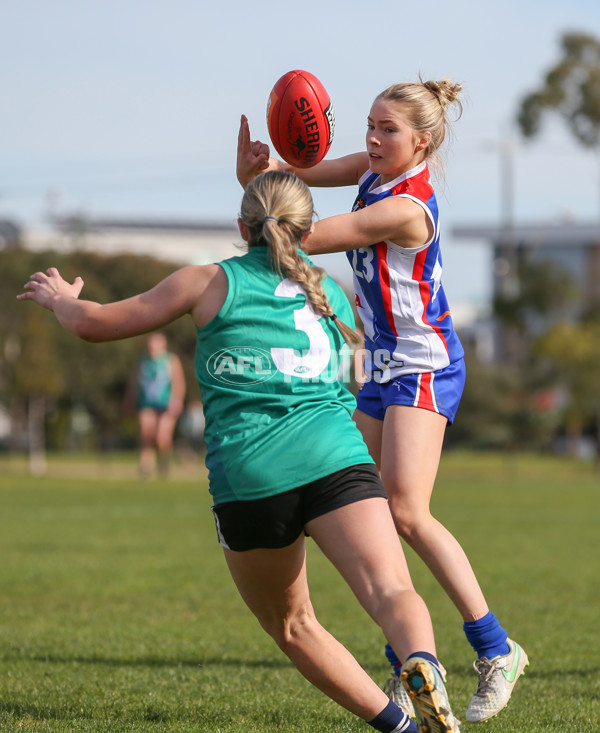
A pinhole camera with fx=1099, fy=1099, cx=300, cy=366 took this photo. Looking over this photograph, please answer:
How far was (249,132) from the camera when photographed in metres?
4.39

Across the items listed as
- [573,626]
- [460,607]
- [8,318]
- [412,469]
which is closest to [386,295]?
[412,469]

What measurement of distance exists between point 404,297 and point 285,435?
122 cm

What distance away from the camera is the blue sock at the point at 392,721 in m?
3.44

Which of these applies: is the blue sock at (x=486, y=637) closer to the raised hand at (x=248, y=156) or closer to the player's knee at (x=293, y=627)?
the player's knee at (x=293, y=627)

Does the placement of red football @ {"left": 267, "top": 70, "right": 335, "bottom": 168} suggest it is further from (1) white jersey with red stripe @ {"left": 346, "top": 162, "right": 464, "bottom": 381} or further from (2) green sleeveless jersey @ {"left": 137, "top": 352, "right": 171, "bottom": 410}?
(2) green sleeveless jersey @ {"left": 137, "top": 352, "right": 171, "bottom": 410}

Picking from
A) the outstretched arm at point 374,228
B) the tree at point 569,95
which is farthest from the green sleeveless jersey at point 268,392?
the tree at point 569,95

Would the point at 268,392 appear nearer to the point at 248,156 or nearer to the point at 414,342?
the point at 414,342

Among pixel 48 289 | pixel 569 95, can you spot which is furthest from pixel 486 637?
pixel 569 95

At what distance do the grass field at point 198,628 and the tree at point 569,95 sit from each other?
2323 cm

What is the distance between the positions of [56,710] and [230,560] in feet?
4.39

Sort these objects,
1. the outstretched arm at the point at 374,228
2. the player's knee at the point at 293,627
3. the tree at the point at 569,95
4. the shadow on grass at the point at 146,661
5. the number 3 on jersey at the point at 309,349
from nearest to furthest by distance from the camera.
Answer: the number 3 on jersey at the point at 309,349 < the player's knee at the point at 293,627 < the outstretched arm at the point at 374,228 < the shadow on grass at the point at 146,661 < the tree at the point at 569,95

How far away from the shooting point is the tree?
34375 millimetres

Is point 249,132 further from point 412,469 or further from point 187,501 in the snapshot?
point 187,501

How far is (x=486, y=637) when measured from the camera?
14.3 feet
